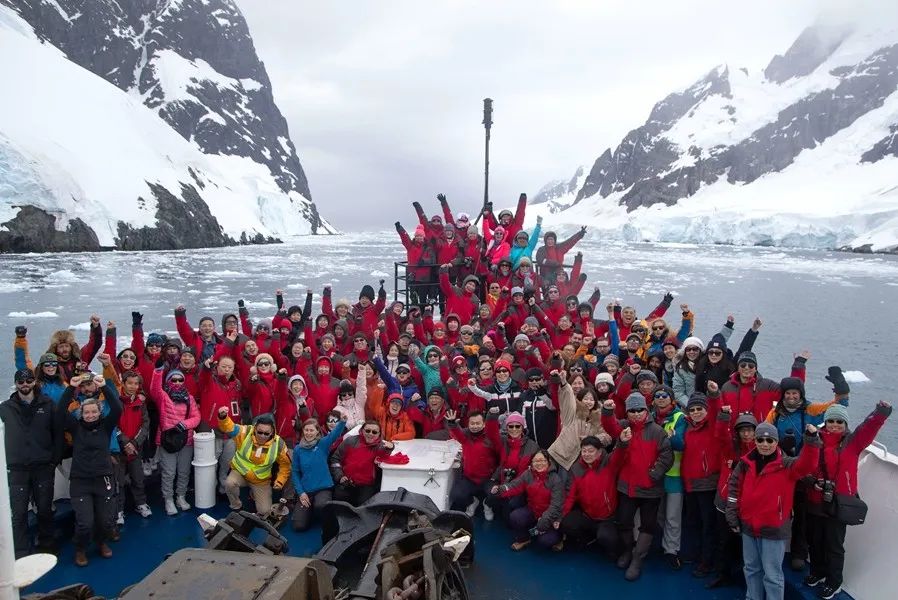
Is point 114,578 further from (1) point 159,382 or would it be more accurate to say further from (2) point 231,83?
(2) point 231,83

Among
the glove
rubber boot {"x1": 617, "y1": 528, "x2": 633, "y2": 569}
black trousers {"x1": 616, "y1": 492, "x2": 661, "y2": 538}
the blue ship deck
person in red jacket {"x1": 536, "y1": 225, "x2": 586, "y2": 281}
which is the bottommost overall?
the blue ship deck

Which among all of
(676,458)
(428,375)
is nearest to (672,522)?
(676,458)

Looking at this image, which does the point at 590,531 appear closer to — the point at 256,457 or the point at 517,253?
the point at 256,457

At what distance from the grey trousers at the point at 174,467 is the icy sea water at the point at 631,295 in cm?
806

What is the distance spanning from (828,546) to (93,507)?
16.7 feet

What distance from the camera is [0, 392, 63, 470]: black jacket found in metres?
4.25

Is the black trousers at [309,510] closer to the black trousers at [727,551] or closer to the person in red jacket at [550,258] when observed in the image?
the black trousers at [727,551]

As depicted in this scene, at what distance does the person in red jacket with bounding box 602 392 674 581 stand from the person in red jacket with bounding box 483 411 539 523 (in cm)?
77

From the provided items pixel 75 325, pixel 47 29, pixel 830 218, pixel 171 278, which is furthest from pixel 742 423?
pixel 47 29

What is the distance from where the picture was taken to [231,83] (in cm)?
13338

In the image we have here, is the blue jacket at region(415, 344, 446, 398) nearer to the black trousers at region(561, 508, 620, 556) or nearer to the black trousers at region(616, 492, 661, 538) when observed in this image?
the black trousers at region(561, 508, 620, 556)

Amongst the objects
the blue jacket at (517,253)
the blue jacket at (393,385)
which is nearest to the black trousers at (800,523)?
the blue jacket at (393,385)

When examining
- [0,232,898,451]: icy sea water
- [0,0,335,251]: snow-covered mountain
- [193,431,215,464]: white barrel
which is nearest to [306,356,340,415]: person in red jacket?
[193,431,215,464]: white barrel

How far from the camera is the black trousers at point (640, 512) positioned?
4.50 meters
